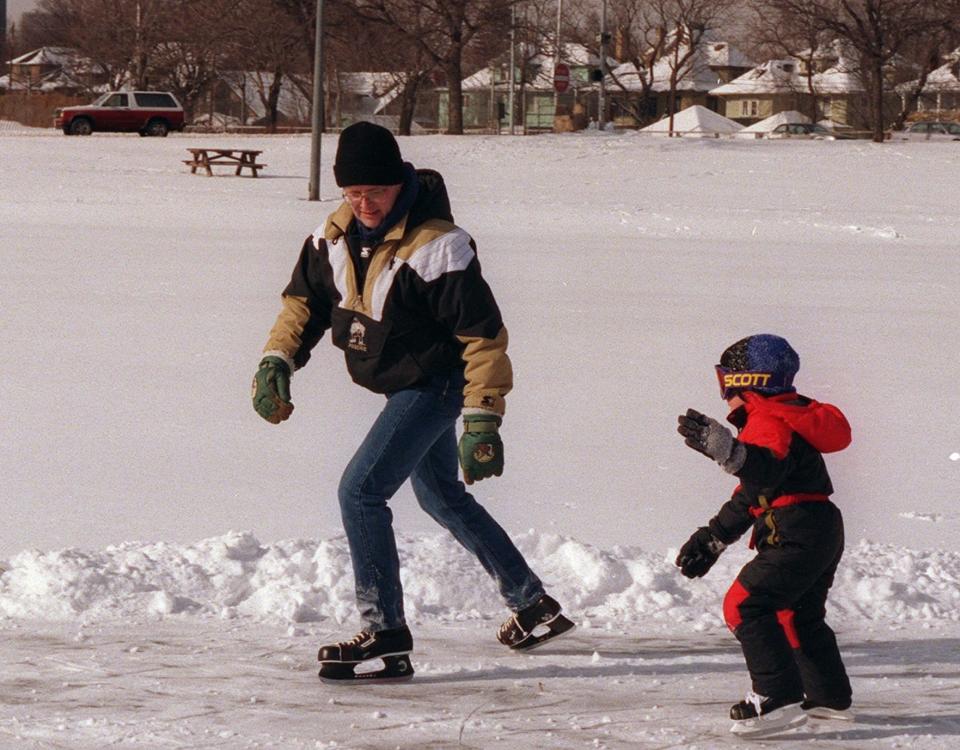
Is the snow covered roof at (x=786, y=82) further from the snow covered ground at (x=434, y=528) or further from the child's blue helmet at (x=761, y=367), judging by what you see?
the child's blue helmet at (x=761, y=367)

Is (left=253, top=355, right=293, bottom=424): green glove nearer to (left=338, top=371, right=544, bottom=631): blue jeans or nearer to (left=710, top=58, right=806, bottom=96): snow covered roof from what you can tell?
(left=338, top=371, right=544, bottom=631): blue jeans

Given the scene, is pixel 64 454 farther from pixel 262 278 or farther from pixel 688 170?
pixel 688 170

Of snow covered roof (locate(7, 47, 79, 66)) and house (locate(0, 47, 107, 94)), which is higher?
snow covered roof (locate(7, 47, 79, 66))

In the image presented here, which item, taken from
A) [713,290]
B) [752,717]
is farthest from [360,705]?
[713,290]

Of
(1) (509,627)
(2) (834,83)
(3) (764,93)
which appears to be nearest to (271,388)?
(1) (509,627)

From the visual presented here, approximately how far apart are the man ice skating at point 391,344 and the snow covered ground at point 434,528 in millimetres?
378

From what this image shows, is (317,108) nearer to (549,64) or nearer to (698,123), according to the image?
(698,123)

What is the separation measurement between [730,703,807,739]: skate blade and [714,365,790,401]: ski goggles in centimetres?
76

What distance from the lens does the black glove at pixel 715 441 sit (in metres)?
3.30

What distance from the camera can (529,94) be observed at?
82000 millimetres

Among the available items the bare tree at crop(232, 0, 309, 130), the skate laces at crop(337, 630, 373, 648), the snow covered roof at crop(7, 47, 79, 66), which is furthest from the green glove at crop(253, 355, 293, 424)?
the snow covered roof at crop(7, 47, 79, 66)

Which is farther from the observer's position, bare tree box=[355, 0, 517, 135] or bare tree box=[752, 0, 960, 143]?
bare tree box=[355, 0, 517, 135]

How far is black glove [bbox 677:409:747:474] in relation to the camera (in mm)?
3297

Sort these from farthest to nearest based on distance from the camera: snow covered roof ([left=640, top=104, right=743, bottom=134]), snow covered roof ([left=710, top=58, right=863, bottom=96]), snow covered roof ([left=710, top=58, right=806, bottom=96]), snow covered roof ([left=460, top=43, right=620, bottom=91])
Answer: snow covered roof ([left=710, top=58, right=806, bottom=96]) → snow covered roof ([left=710, top=58, right=863, bottom=96]) → snow covered roof ([left=460, top=43, right=620, bottom=91]) → snow covered roof ([left=640, top=104, right=743, bottom=134])
